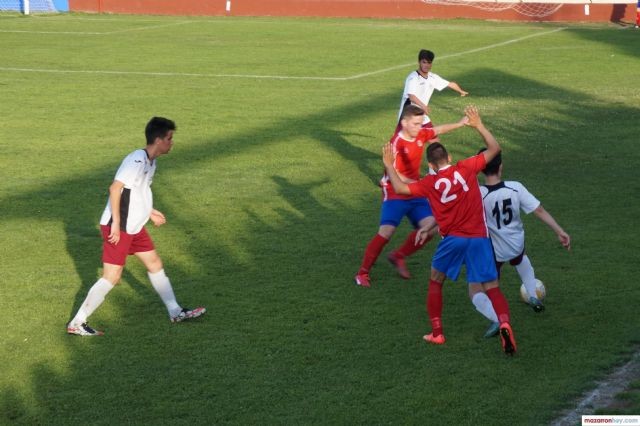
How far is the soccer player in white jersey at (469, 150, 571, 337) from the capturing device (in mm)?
8805

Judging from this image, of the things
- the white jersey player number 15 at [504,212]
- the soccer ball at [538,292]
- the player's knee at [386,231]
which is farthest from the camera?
the player's knee at [386,231]

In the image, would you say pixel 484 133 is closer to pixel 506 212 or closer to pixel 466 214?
pixel 466 214

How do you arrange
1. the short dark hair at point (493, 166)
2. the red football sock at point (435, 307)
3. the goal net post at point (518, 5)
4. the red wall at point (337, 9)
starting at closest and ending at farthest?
the red football sock at point (435, 307), the short dark hair at point (493, 166), the red wall at point (337, 9), the goal net post at point (518, 5)

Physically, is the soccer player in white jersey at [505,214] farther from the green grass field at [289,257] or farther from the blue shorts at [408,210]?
the blue shorts at [408,210]

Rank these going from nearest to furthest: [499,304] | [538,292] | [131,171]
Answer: [499,304]
[131,171]
[538,292]

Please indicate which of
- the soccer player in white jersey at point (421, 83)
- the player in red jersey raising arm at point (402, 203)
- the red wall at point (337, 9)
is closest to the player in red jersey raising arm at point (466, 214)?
the player in red jersey raising arm at point (402, 203)

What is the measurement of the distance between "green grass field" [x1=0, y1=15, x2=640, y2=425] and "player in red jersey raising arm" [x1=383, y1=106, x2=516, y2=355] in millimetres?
593

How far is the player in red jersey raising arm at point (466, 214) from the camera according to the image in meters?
8.29

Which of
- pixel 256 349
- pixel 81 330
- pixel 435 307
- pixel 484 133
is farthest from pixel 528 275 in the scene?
pixel 81 330

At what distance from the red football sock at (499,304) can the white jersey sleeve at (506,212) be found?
2.56 feet

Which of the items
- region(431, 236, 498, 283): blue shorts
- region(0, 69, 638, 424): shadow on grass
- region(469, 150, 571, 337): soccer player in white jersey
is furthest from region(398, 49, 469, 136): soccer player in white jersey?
region(431, 236, 498, 283): blue shorts

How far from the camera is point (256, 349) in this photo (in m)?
8.67

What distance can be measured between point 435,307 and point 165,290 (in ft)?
7.95

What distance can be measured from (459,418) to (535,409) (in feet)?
1.87
